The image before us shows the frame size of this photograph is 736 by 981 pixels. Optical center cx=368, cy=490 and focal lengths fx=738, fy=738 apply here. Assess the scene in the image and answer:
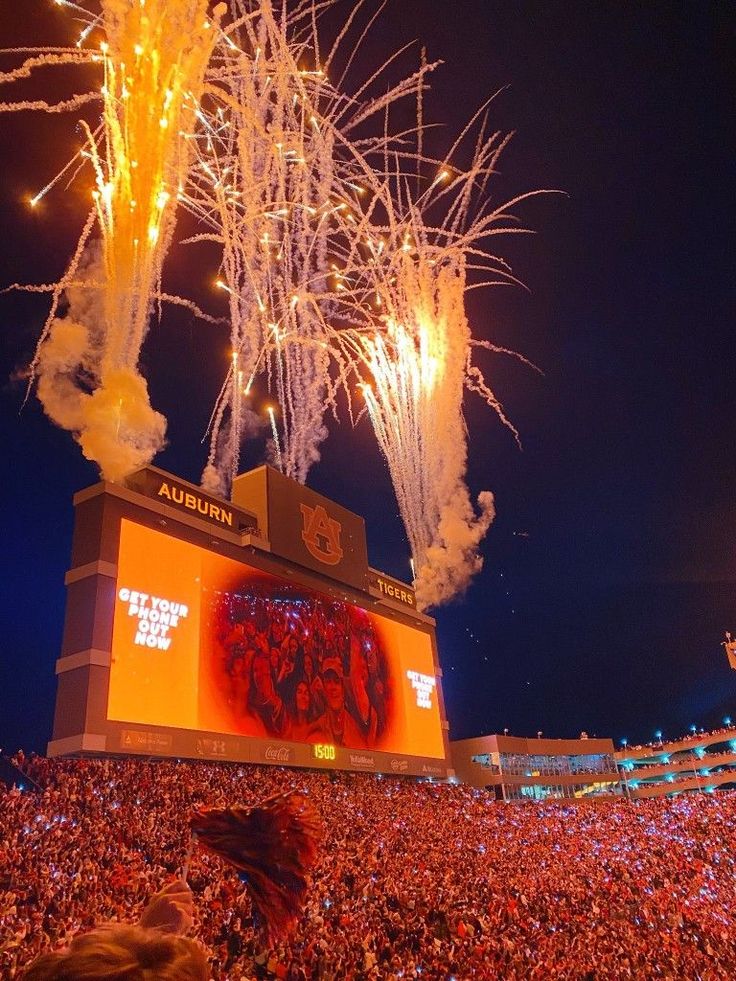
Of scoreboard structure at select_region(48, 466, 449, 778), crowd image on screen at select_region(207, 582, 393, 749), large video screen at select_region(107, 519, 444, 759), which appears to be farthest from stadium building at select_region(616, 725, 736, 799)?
crowd image on screen at select_region(207, 582, 393, 749)

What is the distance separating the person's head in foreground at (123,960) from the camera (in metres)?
1.55

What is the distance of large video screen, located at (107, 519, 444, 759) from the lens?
20062 mm

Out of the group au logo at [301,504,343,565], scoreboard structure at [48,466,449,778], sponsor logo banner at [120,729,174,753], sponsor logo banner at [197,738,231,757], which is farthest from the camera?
au logo at [301,504,343,565]

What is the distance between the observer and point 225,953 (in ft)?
37.8

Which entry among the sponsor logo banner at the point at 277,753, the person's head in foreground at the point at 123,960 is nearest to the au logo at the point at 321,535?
the sponsor logo banner at the point at 277,753

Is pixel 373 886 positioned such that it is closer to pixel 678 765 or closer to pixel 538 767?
pixel 538 767

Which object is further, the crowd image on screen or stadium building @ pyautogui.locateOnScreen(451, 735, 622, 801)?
stadium building @ pyautogui.locateOnScreen(451, 735, 622, 801)

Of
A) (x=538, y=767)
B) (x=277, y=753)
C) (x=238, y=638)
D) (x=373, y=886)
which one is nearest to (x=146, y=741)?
(x=238, y=638)

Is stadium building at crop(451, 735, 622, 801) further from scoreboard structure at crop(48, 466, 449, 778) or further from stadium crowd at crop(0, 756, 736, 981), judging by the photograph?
stadium crowd at crop(0, 756, 736, 981)

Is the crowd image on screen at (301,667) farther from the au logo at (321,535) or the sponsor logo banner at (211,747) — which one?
the au logo at (321,535)

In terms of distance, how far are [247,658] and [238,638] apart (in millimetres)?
713

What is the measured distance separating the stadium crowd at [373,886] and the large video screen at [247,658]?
154cm

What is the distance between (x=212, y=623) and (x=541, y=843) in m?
14.6

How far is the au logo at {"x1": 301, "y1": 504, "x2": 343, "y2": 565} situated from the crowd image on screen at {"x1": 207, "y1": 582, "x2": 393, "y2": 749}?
180 cm
